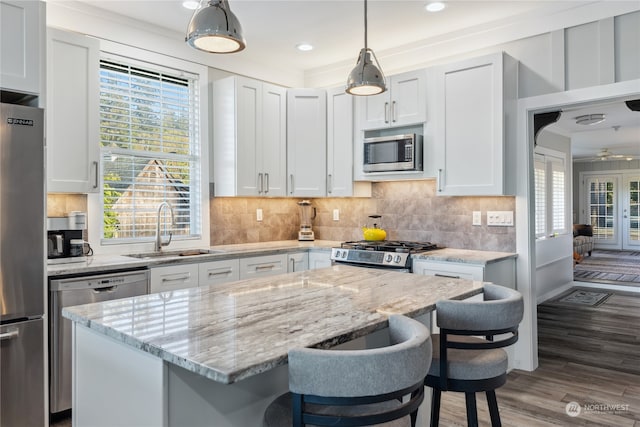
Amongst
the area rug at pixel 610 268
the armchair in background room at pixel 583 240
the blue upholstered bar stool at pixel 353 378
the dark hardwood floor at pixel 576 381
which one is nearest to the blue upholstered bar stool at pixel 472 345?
the blue upholstered bar stool at pixel 353 378

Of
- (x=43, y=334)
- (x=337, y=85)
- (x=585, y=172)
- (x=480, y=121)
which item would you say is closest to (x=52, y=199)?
(x=43, y=334)

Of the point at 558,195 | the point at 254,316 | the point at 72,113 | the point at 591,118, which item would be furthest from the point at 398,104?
the point at 558,195

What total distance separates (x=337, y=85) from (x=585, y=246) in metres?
8.28

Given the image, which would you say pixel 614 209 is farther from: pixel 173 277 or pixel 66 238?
pixel 66 238

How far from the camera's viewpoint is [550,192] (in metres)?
6.90

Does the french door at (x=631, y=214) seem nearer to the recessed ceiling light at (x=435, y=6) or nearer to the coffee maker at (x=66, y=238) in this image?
the recessed ceiling light at (x=435, y=6)

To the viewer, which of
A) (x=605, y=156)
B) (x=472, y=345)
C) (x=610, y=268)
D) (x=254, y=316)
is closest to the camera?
(x=254, y=316)

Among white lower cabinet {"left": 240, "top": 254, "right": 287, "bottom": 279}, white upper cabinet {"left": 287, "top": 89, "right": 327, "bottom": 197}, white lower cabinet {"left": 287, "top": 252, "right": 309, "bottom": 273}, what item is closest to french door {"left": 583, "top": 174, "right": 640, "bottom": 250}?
white upper cabinet {"left": 287, "top": 89, "right": 327, "bottom": 197}

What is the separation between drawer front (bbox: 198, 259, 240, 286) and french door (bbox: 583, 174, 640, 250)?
11.9 metres

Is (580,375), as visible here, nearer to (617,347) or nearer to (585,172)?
(617,347)

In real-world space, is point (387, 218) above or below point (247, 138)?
below

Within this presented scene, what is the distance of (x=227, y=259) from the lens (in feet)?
12.1

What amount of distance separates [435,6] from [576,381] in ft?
9.75
